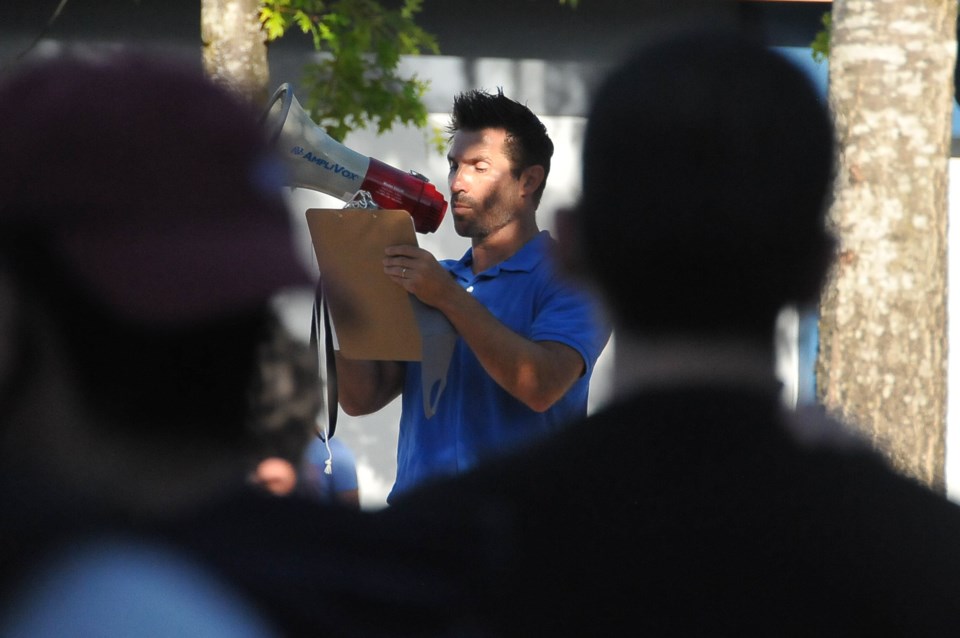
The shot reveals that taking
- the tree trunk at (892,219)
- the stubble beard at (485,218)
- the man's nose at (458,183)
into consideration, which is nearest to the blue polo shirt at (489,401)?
the stubble beard at (485,218)

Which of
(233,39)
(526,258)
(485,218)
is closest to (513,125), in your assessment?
(485,218)

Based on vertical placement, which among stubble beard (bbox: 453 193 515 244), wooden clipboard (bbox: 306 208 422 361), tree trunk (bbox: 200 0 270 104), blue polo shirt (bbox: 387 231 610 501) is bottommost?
blue polo shirt (bbox: 387 231 610 501)

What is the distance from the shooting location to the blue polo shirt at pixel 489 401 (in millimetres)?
2738

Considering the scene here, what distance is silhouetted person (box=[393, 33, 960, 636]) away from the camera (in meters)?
1.12

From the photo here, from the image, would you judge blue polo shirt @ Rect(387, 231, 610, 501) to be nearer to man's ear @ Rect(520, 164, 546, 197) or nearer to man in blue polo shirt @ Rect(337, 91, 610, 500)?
man in blue polo shirt @ Rect(337, 91, 610, 500)

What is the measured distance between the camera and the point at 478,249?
10.3 feet

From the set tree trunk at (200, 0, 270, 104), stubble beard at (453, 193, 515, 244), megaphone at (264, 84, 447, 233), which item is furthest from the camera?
tree trunk at (200, 0, 270, 104)

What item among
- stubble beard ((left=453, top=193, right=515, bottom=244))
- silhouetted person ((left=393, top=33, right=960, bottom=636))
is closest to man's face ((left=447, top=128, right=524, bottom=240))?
stubble beard ((left=453, top=193, right=515, bottom=244))

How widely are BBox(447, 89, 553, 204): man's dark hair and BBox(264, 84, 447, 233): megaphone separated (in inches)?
13.2

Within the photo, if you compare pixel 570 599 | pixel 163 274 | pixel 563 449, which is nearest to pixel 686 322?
pixel 563 449

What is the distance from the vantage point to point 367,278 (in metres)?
2.57

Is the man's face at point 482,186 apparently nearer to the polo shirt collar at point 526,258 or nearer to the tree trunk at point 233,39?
the polo shirt collar at point 526,258

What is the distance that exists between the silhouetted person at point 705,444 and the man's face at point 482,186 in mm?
1858

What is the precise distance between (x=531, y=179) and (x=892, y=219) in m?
0.91
